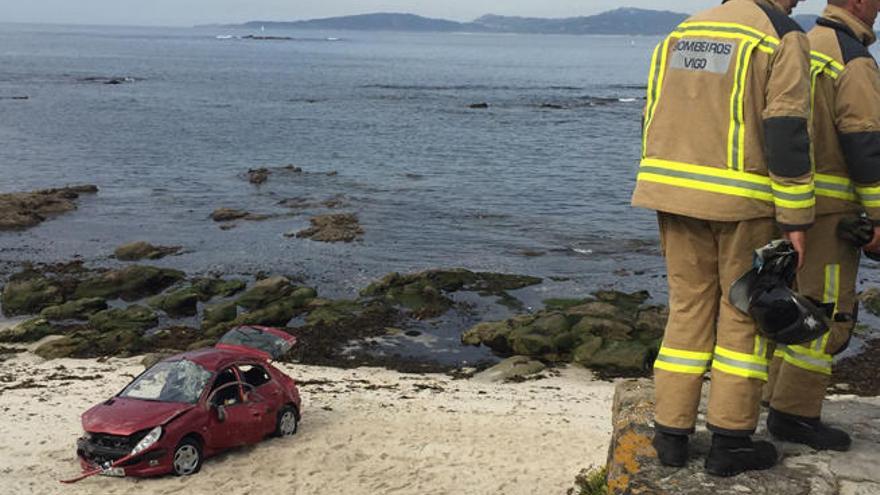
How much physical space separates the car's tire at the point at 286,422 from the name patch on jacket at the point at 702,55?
971 cm

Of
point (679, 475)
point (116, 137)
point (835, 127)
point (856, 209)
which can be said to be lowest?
point (116, 137)

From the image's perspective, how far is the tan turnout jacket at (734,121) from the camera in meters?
5.48

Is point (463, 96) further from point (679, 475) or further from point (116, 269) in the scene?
point (679, 475)

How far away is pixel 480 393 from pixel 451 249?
1670 centimetres

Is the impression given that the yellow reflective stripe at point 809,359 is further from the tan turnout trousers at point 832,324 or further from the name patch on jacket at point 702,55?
the name patch on jacket at point 702,55

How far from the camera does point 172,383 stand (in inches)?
518

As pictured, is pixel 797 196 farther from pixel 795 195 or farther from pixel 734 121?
pixel 734 121

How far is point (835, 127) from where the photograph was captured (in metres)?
6.12

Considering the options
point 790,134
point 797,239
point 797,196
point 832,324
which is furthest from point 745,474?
point 790,134

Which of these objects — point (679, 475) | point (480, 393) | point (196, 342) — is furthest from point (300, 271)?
point (679, 475)

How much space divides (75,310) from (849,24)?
22.9 m

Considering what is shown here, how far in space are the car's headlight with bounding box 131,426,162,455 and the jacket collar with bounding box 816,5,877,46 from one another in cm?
952

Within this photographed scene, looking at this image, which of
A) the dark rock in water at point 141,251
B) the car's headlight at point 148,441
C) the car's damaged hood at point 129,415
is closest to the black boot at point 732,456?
the car's headlight at point 148,441

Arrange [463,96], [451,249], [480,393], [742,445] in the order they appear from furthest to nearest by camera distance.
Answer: [463,96]
[451,249]
[480,393]
[742,445]
